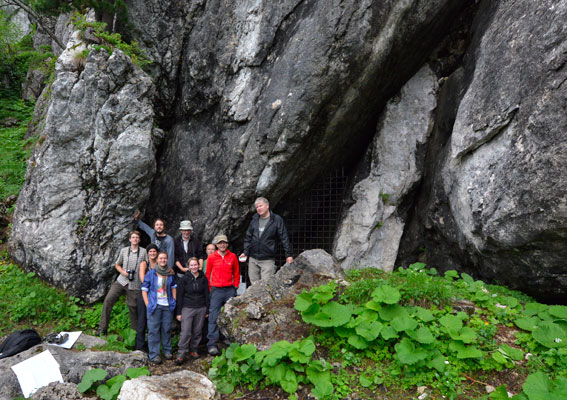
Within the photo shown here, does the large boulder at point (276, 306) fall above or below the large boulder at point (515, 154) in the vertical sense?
below

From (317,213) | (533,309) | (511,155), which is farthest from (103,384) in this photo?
(511,155)

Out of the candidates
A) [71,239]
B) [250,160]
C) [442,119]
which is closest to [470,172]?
[442,119]

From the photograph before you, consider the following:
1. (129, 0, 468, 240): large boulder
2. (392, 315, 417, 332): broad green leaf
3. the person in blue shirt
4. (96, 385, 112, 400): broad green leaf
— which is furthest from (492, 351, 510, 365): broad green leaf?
(129, 0, 468, 240): large boulder

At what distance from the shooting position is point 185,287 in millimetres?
5949

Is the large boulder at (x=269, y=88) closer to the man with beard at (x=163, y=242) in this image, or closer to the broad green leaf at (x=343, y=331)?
the man with beard at (x=163, y=242)

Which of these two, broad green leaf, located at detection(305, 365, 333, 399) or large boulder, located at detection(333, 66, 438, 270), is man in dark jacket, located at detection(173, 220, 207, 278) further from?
broad green leaf, located at detection(305, 365, 333, 399)

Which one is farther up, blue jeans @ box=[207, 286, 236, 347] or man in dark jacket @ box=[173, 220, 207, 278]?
man in dark jacket @ box=[173, 220, 207, 278]

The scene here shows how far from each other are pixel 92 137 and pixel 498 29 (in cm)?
804

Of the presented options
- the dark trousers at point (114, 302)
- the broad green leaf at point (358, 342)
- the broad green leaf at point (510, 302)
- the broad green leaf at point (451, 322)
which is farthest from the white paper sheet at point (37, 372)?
the broad green leaf at point (510, 302)

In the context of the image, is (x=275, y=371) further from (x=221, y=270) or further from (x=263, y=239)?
(x=263, y=239)

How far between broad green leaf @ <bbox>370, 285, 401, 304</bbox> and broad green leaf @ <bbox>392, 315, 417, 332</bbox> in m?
0.21

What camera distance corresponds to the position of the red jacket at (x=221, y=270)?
19.7 ft

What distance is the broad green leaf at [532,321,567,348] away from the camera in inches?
143

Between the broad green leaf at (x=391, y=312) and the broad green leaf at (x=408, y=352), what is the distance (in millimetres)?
322
